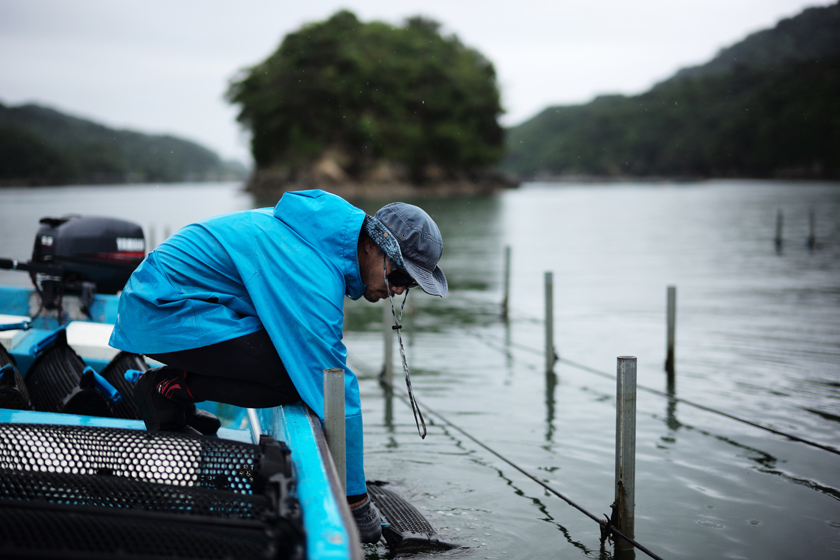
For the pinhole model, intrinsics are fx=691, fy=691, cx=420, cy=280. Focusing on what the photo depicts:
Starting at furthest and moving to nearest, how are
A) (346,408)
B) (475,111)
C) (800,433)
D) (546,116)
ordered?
(546,116) < (475,111) < (800,433) < (346,408)

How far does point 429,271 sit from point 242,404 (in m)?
1.01

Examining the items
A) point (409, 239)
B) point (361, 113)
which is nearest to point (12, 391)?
point (409, 239)

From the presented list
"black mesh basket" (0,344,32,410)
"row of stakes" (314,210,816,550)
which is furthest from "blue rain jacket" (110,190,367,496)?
"black mesh basket" (0,344,32,410)

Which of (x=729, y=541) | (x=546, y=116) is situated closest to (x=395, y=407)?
(x=729, y=541)

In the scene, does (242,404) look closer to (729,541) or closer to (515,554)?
(515,554)

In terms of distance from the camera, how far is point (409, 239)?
2.99m

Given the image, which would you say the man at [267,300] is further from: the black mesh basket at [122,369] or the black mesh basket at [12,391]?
Answer: the black mesh basket at [122,369]

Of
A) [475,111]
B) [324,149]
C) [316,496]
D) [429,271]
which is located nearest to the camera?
[316,496]

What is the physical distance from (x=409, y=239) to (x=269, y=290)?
2.08 ft

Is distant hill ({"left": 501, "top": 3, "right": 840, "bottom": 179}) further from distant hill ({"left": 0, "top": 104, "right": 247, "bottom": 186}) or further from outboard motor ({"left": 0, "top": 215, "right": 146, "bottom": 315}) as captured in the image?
outboard motor ({"left": 0, "top": 215, "right": 146, "bottom": 315})

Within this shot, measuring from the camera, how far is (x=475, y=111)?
95688 mm

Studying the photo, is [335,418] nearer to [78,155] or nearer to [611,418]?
[611,418]

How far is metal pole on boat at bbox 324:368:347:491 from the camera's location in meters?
2.67

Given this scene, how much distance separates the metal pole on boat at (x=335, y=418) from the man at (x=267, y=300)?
101 mm
